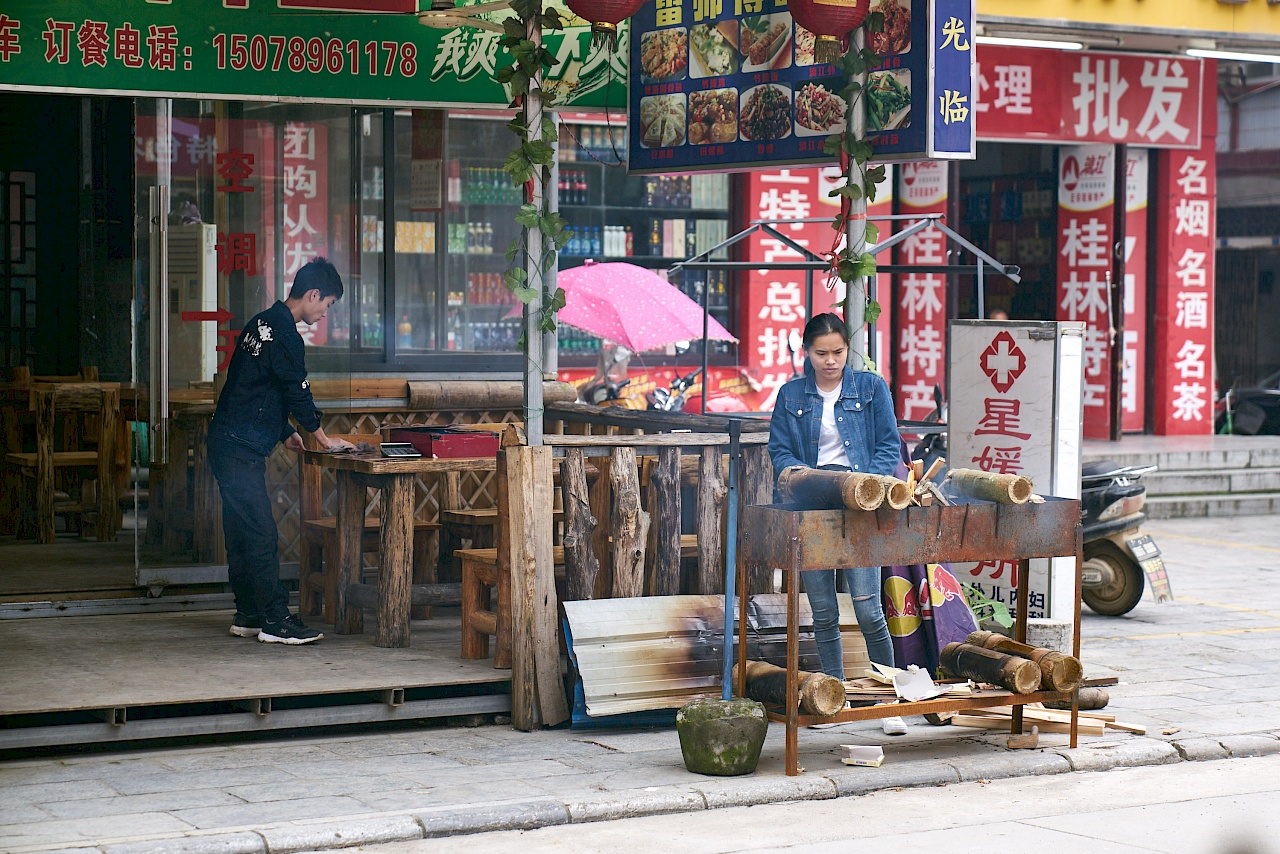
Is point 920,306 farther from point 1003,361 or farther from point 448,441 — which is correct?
point 448,441

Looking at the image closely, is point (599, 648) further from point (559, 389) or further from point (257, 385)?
point (559, 389)

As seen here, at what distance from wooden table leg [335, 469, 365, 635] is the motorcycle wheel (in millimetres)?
4419

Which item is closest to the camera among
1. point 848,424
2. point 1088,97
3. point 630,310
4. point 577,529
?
point 848,424

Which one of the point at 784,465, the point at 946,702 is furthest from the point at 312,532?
the point at 946,702

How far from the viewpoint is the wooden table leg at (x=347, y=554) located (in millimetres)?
7793

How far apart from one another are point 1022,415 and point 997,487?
104cm

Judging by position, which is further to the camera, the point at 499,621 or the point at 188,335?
the point at 188,335

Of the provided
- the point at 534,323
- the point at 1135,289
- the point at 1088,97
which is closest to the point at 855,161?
the point at 534,323

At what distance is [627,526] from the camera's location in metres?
6.92

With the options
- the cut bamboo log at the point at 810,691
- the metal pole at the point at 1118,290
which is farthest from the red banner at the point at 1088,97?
the cut bamboo log at the point at 810,691

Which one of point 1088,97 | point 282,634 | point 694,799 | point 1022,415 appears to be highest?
point 1088,97

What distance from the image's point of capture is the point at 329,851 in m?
5.18

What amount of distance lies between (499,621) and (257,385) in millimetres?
1663

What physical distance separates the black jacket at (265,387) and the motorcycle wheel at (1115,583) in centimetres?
483
